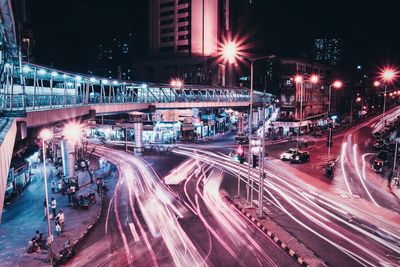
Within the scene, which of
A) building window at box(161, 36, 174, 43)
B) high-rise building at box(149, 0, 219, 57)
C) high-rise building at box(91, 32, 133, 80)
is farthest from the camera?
high-rise building at box(91, 32, 133, 80)

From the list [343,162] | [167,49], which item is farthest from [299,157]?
[167,49]

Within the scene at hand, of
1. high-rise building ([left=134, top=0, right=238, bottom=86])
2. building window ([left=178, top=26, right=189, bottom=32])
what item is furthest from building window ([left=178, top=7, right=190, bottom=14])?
building window ([left=178, top=26, right=189, bottom=32])

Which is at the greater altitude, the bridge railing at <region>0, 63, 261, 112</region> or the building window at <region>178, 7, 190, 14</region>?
the building window at <region>178, 7, 190, 14</region>

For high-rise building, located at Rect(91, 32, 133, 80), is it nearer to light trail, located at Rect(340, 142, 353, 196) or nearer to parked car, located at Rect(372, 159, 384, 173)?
light trail, located at Rect(340, 142, 353, 196)

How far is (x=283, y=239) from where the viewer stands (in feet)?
51.3

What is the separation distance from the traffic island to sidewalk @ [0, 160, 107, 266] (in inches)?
355

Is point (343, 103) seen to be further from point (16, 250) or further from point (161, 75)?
point (16, 250)

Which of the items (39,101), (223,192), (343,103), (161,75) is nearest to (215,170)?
(223,192)

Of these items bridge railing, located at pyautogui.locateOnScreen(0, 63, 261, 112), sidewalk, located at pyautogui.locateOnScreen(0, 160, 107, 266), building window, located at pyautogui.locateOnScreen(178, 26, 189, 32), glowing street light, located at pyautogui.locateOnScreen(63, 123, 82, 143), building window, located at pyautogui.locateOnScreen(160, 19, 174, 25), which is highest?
building window, located at pyautogui.locateOnScreen(160, 19, 174, 25)

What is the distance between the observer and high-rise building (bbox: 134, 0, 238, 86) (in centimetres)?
8825

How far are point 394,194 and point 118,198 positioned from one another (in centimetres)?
2049

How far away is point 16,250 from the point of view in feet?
50.4

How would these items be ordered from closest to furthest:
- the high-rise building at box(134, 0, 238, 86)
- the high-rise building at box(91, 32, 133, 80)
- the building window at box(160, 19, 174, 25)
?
the high-rise building at box(134, 0, 238, 86)
the building window at box(160, 19, 174, 25)
the high-rise building at box(91, 32, 133, 80)

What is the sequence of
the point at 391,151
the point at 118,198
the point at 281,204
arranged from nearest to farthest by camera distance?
the point at 281,204 → the point at 118,198 → the point at 391,151
